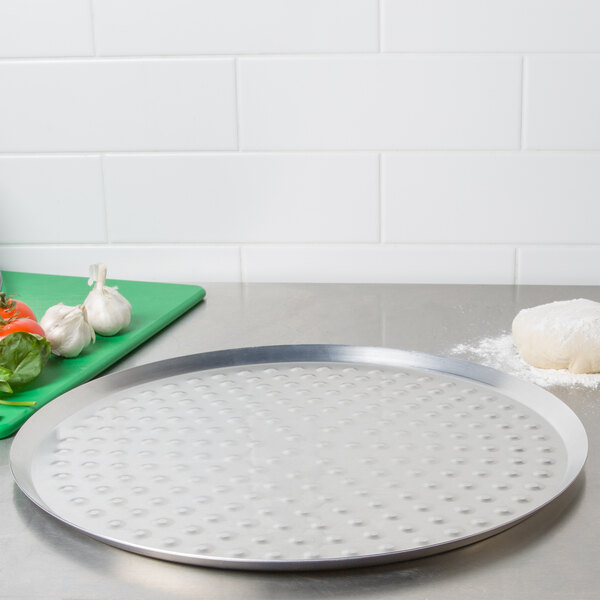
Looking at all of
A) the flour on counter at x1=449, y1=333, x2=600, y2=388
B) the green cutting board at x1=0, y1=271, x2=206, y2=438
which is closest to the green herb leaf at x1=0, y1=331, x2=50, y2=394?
the green cutting board at x1=0, y1=271, x2=206, y2=438

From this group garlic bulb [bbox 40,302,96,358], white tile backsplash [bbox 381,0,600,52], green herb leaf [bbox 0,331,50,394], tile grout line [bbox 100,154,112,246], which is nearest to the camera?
green herb leaf [bbox 0,331,50,394]

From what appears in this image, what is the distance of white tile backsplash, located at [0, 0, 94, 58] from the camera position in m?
1.25

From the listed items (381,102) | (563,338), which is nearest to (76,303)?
(381,102)

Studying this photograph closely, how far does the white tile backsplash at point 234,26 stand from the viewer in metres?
1.20

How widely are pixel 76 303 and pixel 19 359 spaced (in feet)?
→ 1.12

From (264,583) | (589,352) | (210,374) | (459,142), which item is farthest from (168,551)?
(459,142)

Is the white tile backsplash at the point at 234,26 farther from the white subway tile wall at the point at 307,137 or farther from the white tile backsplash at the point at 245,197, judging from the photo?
the white tile backsplash at the point at 245,197

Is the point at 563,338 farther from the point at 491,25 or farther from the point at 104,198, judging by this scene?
the point at 104,198

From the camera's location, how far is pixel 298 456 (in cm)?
70

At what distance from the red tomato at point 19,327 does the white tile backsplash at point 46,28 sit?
1.79ft

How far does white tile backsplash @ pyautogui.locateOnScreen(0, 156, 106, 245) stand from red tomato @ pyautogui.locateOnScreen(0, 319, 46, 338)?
0.46 metres

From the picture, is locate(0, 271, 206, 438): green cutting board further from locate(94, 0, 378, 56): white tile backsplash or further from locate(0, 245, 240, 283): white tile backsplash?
locate(94, 0, 378, 56): white tile backsplash

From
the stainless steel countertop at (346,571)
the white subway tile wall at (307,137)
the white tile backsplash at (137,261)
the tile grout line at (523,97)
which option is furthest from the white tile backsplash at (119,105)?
the stainless steel countertop at (346,571)

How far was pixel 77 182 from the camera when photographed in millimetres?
1306
